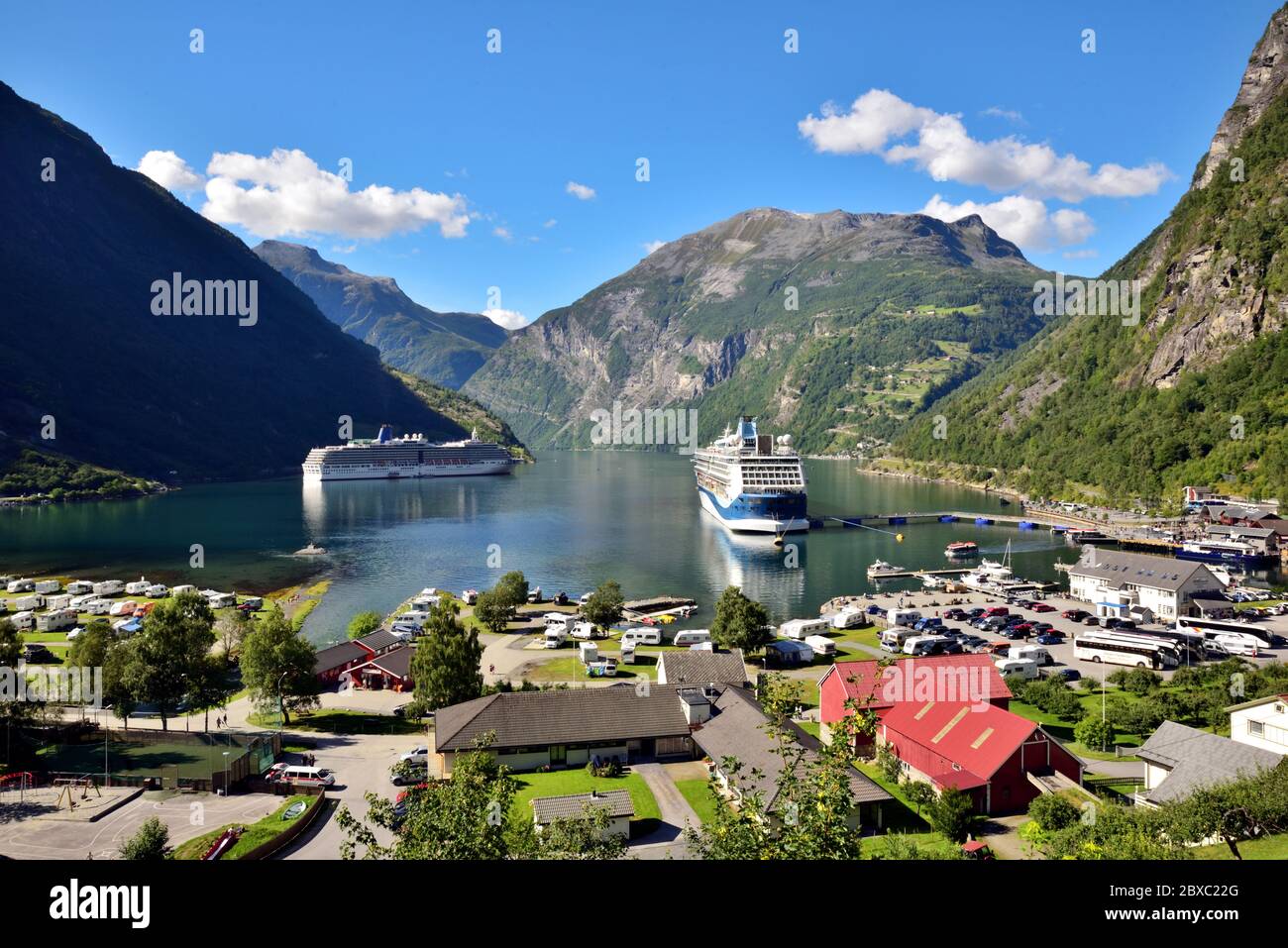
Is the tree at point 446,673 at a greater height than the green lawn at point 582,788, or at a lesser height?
greater

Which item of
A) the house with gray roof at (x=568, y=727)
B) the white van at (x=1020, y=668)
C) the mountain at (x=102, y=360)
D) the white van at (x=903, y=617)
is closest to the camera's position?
the house with gray roof at (x=568, y=727)

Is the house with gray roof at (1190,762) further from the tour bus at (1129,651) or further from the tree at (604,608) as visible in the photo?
the tree at (604,608)

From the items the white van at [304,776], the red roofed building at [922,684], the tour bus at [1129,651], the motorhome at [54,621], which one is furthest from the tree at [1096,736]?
the motorhome at [54,621]

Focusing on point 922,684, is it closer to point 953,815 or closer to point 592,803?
point 953,815

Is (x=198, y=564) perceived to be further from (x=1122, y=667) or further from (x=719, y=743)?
(x=1122, y=667)

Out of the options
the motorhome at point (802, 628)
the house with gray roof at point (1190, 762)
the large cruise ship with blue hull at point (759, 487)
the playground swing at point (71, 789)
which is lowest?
the motorhome at point (802, 628)

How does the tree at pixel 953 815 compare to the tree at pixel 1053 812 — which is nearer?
the tree at pixel 1053 812

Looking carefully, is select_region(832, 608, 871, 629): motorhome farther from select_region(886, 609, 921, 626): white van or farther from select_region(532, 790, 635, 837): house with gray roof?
select_region(532, 790, 635, 837): house with gray roof

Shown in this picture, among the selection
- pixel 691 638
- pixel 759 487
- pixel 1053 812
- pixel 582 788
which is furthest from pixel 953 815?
pixel 759 487
